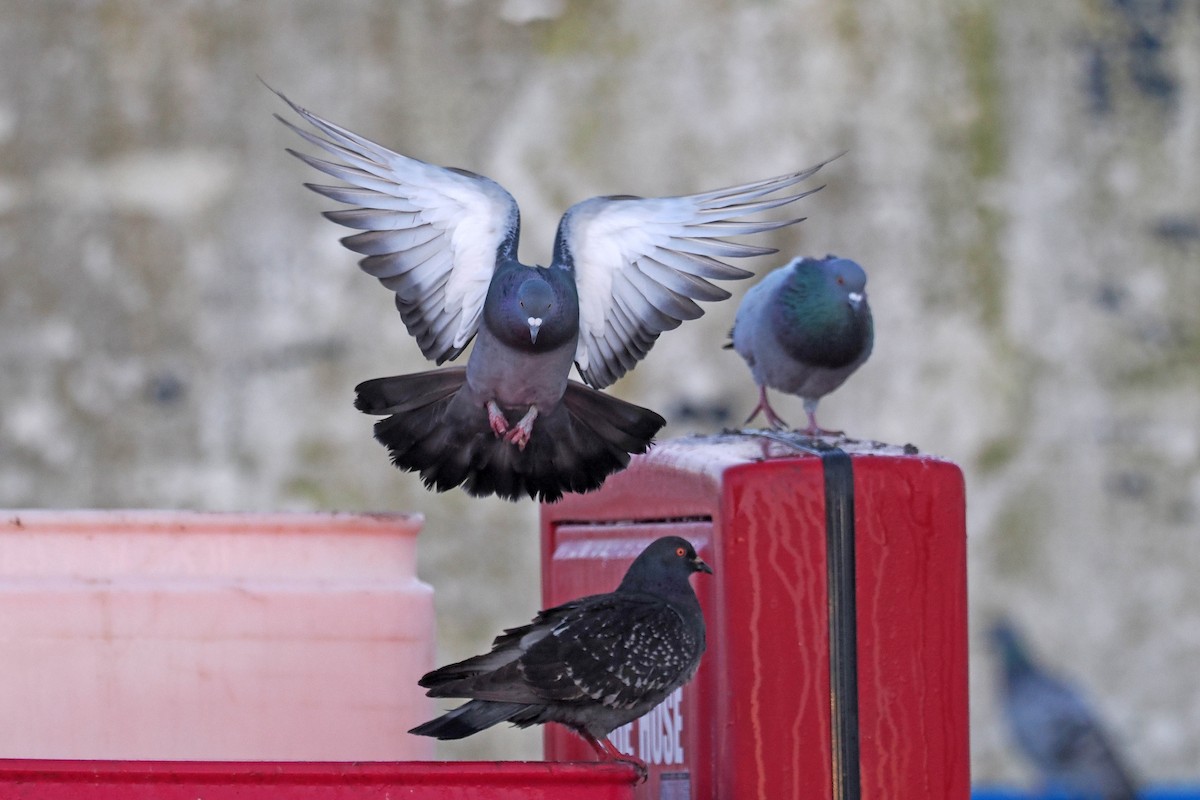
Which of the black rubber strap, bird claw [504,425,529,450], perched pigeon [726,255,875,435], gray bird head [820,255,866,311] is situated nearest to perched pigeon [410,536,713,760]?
the black rubber strap

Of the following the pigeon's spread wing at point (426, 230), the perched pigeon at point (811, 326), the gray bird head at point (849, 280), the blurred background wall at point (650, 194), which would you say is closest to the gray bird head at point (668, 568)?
the pigeon's spread wing at point (426, 230)

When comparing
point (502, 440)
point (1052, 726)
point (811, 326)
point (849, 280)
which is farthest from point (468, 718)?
point (1052, 726)

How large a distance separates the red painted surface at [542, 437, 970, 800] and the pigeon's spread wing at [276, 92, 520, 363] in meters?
0.69

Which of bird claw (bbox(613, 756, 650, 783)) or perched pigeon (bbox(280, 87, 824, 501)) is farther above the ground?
perched pigeon (bbox(280, 87, 824, 501))

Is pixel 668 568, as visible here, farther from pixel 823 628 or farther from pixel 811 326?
pixel 811 326

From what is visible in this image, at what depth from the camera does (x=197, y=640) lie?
2.30 m

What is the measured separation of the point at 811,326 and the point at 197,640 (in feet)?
5.54

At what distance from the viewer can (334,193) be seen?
8.28ft

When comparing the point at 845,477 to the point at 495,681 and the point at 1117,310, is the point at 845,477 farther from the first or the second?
the point at 1117,310

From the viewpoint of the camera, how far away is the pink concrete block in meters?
2.28

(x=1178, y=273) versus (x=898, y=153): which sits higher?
(x=898, y=153)

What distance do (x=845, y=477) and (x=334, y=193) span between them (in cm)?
100

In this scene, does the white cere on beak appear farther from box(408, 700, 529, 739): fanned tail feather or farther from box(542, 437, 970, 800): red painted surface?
box(408, 700, 529, 739): fanned tail feather

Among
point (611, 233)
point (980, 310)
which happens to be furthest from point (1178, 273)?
point (611, 233)
